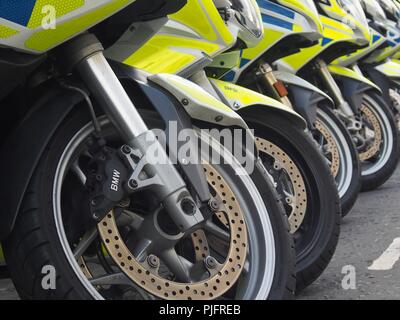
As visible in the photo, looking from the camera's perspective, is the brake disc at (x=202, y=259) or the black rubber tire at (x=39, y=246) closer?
the black rubber tire at (x=39, y=246)

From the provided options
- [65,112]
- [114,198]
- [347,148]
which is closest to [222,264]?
[114,198]

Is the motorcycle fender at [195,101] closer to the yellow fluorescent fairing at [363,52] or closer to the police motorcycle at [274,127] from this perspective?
the police motorcycle at [274,127]

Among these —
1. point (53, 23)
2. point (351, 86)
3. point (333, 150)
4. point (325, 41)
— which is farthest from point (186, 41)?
point (351, 86)

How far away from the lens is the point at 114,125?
10.2 feet

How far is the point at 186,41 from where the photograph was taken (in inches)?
159

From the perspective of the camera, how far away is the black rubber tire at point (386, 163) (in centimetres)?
771

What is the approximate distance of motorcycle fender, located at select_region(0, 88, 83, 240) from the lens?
2930 millimetres

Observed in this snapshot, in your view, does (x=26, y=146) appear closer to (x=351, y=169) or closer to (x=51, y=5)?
(x=51, y=5)

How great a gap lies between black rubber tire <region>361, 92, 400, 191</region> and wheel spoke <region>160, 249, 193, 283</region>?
Result: 4611 millimetres

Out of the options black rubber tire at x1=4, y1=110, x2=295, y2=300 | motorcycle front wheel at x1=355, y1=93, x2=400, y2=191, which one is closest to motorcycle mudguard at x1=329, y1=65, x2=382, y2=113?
motorcycle front wheel at x1=355, y1=93, x2=400, y2=191

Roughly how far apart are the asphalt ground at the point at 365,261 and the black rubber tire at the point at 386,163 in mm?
410

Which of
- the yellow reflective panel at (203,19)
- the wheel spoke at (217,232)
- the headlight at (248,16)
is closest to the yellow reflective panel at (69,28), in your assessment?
the wheel spoke at (217,232)

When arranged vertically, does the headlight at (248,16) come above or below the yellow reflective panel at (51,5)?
below
